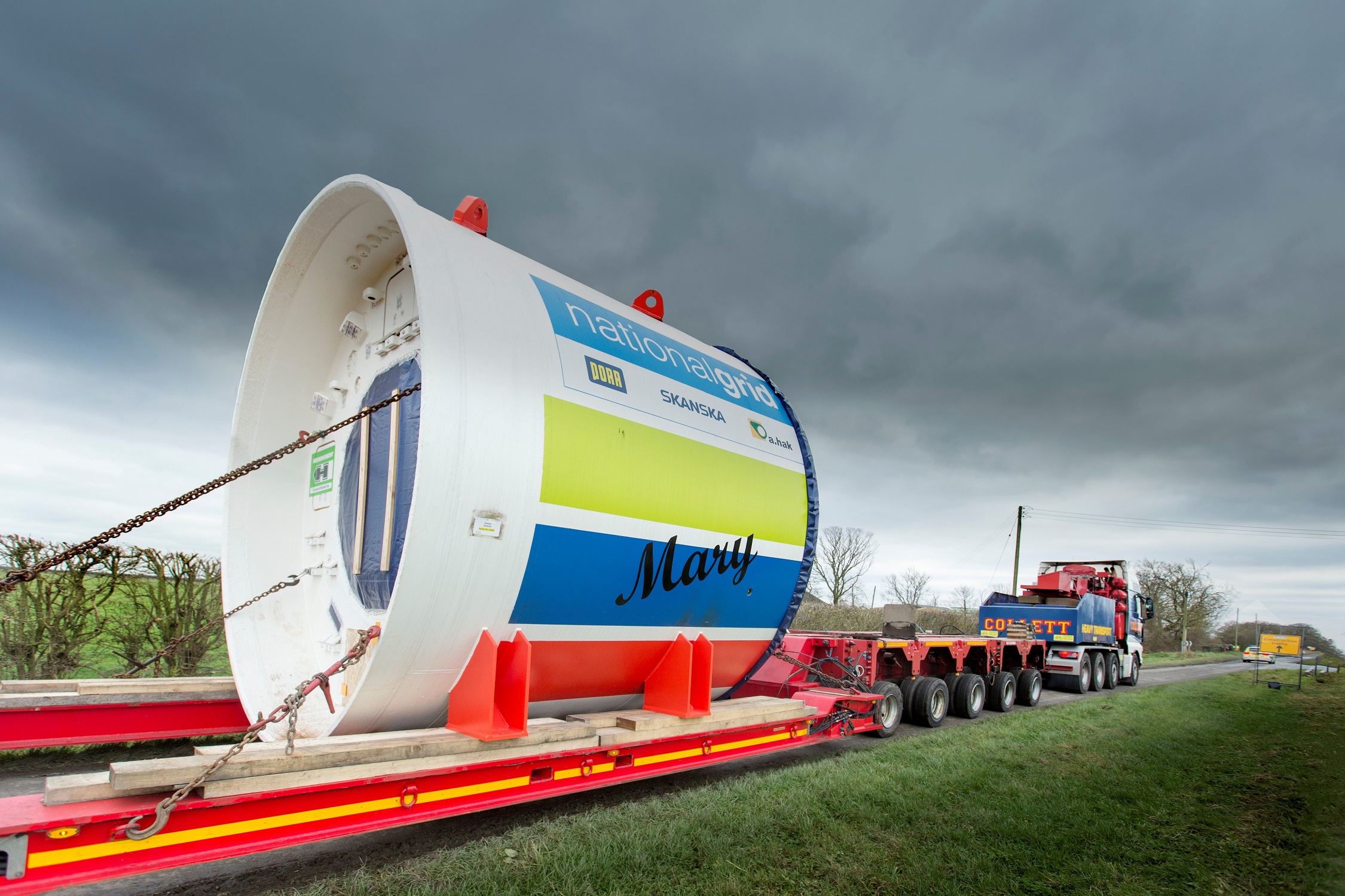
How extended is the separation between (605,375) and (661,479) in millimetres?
851

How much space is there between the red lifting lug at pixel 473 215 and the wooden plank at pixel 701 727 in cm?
361

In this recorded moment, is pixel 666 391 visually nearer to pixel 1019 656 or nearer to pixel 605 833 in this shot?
pixel 605 833

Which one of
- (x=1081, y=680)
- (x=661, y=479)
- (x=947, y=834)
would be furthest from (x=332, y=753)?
(x=1081, y=680)

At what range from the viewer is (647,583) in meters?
5.13

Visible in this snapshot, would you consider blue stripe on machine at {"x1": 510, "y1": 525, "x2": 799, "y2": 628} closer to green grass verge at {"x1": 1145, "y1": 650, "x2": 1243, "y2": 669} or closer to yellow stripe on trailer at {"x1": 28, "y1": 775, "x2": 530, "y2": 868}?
yellow stripe on trailer at {"x1": 28, "y1": 775, "x2": 530, "y2": 868}

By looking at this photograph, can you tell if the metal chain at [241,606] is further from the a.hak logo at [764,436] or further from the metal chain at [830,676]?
the metal chain at [830,676]

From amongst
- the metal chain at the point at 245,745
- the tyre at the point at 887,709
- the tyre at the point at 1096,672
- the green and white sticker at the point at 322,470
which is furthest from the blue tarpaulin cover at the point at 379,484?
the tyre at the point at 1096,672

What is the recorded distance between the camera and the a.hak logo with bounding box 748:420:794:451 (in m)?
6.41

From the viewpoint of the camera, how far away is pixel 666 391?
18.0 feet

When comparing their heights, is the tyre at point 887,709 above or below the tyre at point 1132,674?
above

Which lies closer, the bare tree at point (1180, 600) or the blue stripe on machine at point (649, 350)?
the blue stripe on machine at point (649, 350)

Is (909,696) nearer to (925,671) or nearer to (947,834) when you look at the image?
(925,671)

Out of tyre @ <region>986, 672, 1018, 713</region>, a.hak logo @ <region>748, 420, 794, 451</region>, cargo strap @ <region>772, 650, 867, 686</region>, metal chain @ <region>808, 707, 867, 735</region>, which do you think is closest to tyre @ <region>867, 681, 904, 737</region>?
cargo strap @ <region>772, 650, 867, 686</region>

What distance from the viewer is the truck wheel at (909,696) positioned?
10289 millimetres
